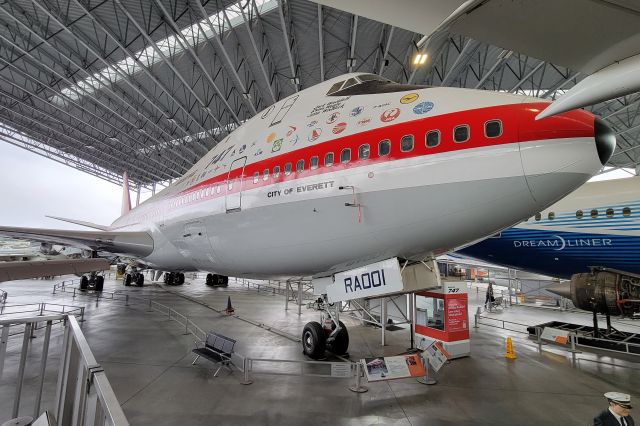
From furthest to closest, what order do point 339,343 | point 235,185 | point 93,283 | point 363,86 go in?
1. point 93,283
2. point 339,343
3. point 235,185
4. point 363,86

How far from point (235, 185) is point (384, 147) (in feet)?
11.1

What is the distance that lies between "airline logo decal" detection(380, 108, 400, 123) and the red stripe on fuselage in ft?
0.52

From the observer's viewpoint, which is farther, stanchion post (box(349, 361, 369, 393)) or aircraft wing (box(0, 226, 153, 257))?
aircraft wing (box(0, 226, 153, 257))

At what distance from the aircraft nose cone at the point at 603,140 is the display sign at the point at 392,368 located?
16.3 feet

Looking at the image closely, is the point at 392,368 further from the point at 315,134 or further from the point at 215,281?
the point at 215,281

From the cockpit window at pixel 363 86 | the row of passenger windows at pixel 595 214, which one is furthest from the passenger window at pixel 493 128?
the row of passenger windows at pixel 595 214

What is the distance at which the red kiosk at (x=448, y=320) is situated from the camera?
30.6 ft

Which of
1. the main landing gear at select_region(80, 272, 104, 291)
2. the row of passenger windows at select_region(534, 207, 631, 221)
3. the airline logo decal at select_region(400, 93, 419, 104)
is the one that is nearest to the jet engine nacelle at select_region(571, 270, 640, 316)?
the row of passenger windows at select_region(534, 207, 631, 221)

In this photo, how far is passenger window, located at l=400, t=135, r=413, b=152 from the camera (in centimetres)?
446

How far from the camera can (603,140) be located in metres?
3.70

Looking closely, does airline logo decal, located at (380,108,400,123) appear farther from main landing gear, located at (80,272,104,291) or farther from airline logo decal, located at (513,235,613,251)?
main landing gear, located at (80,272,104,291)

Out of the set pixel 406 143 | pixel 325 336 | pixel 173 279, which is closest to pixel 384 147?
pixel 406 143

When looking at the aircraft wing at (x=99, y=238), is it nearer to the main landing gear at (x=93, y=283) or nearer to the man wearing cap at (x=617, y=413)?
the main landing gear at (x=93, y=283)

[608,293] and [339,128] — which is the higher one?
[339,128]
